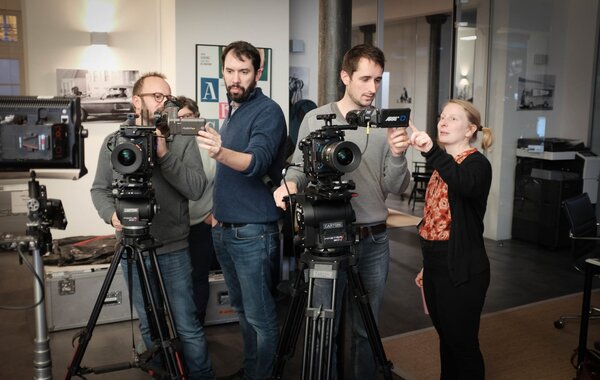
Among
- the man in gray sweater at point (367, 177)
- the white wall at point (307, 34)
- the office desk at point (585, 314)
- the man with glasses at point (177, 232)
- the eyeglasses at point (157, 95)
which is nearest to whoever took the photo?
the man in gray sweater at point (367, 177)

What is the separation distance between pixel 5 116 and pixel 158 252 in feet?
3.18

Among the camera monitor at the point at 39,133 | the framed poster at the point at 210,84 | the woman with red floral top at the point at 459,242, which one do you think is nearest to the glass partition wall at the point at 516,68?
the framed poster at the point at 210,84

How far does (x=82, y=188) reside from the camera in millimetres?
5266

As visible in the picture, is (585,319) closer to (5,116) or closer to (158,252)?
(158,252)

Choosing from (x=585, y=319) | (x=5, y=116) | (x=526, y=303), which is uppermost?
(x=5, y=116)

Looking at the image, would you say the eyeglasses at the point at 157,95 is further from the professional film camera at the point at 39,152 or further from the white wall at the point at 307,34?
the white wall at the point at 307,34

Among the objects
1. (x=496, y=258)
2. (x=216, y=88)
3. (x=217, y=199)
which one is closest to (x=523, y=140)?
(x=496, y=258)

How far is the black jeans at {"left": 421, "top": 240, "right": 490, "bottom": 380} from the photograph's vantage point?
7.72ft

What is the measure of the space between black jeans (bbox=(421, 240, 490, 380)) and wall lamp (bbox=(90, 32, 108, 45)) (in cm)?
388

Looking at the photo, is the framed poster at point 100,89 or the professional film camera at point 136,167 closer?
the professional film camera at point 136,167

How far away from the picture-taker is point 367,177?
2404mm

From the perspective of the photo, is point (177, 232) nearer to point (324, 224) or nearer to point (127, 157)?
point (127, 157)

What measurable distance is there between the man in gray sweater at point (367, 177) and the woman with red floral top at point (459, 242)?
188 millimetres

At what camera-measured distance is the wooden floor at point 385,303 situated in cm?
335
